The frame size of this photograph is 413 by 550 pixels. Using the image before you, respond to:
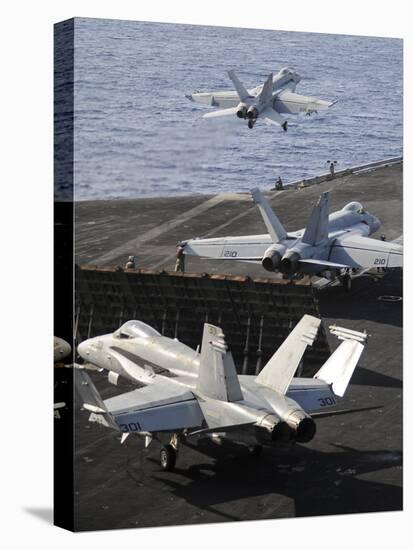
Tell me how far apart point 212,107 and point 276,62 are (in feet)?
8.27

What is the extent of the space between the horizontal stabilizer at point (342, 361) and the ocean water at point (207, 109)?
207 inches

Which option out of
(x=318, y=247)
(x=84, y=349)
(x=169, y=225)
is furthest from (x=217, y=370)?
(x=318, y=247)

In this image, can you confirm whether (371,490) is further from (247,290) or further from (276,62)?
(276,62)

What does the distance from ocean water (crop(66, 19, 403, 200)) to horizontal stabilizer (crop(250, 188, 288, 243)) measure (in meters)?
0.95

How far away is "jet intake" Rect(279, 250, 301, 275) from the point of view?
50.1m

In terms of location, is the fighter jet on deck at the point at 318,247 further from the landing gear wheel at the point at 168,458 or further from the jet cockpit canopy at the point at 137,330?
the landing gear wheel at the point at 168,458

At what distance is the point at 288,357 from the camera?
145ft

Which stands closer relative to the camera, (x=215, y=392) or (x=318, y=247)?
(x=215, y=392)

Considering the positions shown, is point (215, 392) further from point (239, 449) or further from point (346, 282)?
point (346, 282)

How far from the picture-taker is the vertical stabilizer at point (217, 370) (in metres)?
42.5

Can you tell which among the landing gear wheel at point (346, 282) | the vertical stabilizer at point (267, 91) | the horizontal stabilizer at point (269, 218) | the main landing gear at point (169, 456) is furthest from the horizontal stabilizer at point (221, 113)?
the main landing gear at point (169, 456)

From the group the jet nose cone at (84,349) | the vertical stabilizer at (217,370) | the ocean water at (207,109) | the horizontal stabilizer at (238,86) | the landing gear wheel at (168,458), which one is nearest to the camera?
the ocean water at (207,109)

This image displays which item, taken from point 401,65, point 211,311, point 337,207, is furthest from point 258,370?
point 401,65

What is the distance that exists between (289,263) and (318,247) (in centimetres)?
117
